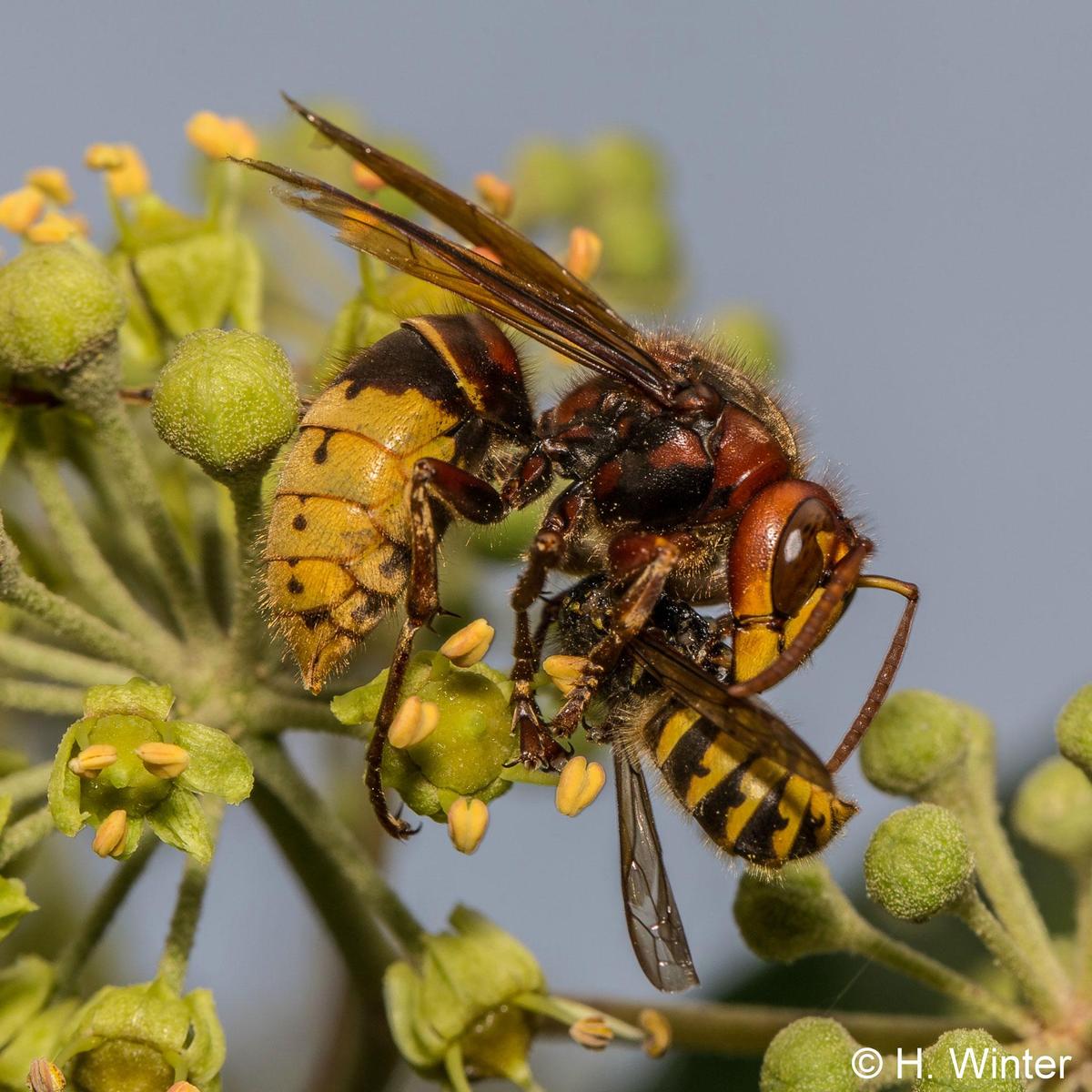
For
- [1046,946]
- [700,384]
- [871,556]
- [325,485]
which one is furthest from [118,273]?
[1046,946]

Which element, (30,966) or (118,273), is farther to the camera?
(118,273)

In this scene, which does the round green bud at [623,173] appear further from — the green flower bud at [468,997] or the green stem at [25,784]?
the green stem at [25,784]

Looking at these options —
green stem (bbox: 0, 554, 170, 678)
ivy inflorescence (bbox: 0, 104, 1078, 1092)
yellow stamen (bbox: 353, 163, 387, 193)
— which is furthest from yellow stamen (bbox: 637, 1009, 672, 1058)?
yellow stamen (bbox: 353, 163, 387, 193)

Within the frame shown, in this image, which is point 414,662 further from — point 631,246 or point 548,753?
point 631,246

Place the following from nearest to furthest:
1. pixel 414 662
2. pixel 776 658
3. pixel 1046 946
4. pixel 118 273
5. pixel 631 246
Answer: pixel 776 658 → pixel 414 662 → pixel 1046 946 → pixel 118 273 → pixel 631 246

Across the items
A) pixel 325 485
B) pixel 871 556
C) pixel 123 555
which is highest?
pixel 871 556

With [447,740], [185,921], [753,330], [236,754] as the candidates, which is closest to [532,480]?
[447,740]

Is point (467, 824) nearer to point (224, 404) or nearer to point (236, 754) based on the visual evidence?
point (236, 754)
